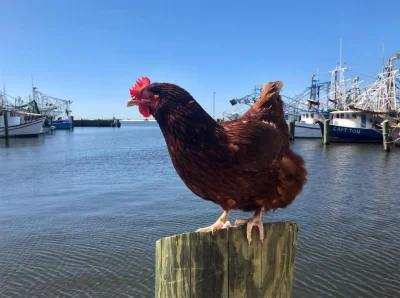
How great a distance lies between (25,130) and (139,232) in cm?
5385

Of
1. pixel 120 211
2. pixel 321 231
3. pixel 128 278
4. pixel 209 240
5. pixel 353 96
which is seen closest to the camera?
pixel 209 240

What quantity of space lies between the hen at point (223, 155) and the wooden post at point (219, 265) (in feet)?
0.36

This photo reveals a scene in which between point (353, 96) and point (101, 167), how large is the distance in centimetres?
4784

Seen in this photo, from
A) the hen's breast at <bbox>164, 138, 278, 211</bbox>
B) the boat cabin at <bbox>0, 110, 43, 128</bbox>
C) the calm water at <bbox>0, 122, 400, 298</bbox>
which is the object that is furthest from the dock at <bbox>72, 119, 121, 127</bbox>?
the hen's breast at <bbox>164, 138, 278, 211</bbox>

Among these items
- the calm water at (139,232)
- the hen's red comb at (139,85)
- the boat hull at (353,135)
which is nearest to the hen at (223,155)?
the hen's red comb at (139,85)

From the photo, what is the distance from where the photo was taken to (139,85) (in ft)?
9.18

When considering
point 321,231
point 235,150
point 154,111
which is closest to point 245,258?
point 235,150

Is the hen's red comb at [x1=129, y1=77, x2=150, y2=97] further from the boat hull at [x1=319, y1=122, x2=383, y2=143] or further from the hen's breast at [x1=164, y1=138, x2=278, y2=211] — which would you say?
the boat hull at [x1=319, y1=122, x2=383, y2=143]

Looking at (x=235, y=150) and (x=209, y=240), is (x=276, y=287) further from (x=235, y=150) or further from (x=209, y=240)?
(x=235, y=150)

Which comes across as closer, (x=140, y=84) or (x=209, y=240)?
(x=209, y=240)

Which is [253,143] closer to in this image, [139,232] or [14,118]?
[139,232]

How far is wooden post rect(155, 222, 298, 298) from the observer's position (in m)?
2.32

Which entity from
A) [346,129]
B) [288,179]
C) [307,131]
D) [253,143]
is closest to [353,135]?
[346,129]

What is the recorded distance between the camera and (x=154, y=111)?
8.71ft
